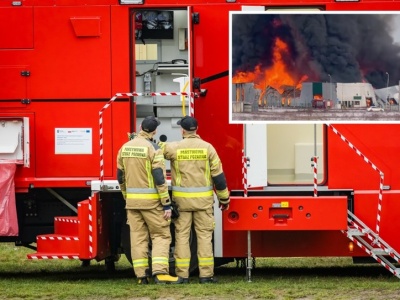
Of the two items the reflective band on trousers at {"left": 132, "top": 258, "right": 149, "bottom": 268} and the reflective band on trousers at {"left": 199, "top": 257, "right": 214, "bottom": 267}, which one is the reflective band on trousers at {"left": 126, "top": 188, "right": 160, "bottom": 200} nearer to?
the reflective band on trousers at {"left": 132, "top": 258, "right": 149, "bottom": 268}

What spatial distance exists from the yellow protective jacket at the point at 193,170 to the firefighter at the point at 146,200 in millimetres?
206

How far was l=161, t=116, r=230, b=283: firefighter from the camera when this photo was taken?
12.7m

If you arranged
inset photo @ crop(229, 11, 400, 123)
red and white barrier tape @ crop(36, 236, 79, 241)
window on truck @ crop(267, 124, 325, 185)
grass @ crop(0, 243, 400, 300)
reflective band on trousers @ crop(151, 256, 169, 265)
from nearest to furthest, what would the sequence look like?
grass @ crop(0, 243, 400, 300) < reflective band on trousers @ crop(151, 256, 169, 265) < inset photo @ crop(229, 11, 400, 123) < red and white barrier tape @ crop(36, 236, 79, 241) < window on truck @ crop(267, 124, 325, 185)

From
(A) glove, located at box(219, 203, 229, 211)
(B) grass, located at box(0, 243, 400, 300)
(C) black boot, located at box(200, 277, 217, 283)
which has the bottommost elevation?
(B) grass, located at box(0, 243, 400, 300)

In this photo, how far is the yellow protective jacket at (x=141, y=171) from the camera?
41.4ft

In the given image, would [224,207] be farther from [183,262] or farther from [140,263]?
[140,263]

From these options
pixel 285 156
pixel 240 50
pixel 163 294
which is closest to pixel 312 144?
pixel 285 156

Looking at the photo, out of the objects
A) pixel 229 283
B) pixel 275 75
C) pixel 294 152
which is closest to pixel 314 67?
pixel 275 75

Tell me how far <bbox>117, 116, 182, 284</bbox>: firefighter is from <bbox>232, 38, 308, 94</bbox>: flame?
3.48ft

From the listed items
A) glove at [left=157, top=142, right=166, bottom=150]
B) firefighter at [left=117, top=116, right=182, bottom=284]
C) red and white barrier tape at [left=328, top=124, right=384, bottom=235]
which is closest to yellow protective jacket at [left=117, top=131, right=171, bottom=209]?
firefighter at [left=117, top=116, right=182, bottom=284]

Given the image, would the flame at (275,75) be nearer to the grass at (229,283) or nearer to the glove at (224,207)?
the glove at (224,207)

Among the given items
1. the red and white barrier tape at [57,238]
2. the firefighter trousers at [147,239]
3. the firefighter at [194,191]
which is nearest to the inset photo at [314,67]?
the firefighter at [194,191]

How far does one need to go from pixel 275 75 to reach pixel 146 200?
75.2 inches

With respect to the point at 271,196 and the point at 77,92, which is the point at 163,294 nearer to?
the point at 271,196
